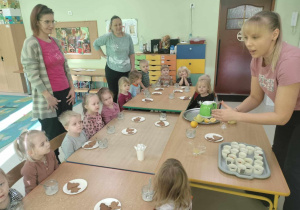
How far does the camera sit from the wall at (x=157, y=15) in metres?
5.46

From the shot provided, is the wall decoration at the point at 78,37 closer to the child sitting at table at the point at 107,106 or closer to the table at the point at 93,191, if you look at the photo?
the child sitting at table at the point at 107,106

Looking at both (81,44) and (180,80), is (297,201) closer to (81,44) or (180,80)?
(180,80)

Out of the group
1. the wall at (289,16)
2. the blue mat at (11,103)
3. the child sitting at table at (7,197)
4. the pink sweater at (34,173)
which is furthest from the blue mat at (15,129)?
the wall at (289,16)

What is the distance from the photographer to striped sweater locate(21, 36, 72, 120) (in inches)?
89.5

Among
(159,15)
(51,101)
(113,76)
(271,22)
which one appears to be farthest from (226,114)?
(159,15)

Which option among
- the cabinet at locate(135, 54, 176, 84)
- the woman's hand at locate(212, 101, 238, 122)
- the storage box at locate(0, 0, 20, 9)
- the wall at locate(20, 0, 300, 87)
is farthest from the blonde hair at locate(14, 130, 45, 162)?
the storage box at locate(0, 0, 20, 9)

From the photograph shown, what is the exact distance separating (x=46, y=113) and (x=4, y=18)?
552cm

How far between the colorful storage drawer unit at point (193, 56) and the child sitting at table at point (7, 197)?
468 cm

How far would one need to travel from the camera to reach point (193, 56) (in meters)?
5.47

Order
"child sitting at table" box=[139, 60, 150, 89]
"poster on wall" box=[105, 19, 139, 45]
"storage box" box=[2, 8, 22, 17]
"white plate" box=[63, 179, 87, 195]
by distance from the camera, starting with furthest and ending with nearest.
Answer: "storage box" box=[2, 8, 22, 17], "poster on wall" box=[105, 19, 139, 45], "child sitting at table" box=[139, 60, 150, 89], "white plate" box=[63, 179, 87, 195]

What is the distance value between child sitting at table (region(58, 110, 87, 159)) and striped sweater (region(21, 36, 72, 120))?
0.41 metres

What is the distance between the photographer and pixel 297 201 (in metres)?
1.64

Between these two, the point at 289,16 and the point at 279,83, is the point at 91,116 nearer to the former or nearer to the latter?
the point at 279,83

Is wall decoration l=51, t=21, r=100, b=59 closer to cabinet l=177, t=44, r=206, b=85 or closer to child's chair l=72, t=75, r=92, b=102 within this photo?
child's chair l=72, t=75, r=92, b=102
